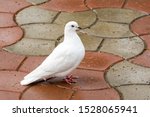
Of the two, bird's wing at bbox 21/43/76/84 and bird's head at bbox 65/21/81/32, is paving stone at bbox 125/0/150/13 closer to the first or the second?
bird's head at bbox 65/21/81/32

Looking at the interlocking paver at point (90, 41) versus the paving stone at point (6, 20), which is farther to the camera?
the paving stone at point (6, 20)

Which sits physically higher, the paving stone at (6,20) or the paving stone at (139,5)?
the paving stone at (6,20)

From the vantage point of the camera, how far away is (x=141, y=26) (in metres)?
4.98

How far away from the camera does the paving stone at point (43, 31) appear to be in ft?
15.6

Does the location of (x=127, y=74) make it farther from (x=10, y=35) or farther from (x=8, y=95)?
(x=10, y=35)

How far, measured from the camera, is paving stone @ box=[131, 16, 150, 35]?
4.87 meters

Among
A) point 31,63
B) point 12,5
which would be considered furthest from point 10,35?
point 12,5

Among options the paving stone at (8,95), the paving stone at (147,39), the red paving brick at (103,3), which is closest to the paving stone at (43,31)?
the red paving brick at (103,3)

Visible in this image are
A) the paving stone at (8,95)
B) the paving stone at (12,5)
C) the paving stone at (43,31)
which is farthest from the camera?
the paving stone at (12,5)

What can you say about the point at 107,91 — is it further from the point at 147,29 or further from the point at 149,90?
the point at 147,29

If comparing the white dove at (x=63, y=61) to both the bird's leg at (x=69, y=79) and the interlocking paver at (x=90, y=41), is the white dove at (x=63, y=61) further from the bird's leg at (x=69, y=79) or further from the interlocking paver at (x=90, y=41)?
the interlocking paver at (x=90, y=41)

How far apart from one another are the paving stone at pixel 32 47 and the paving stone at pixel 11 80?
0.37 metres

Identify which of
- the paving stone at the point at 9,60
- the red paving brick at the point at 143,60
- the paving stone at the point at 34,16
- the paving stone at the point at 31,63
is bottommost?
the red paving brick at the point at 143,60

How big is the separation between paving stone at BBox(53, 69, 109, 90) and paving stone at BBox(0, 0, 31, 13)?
1.47 m
